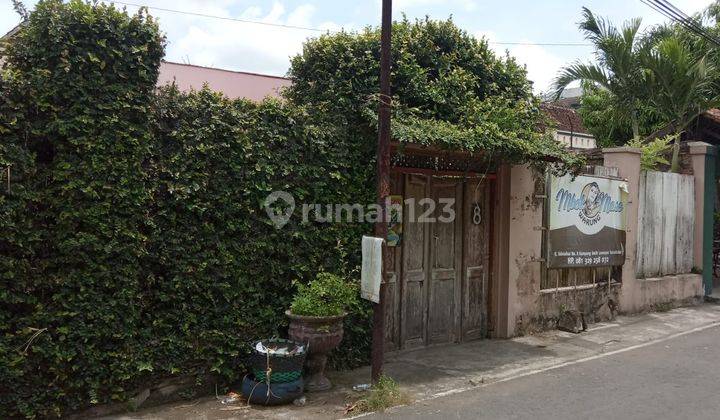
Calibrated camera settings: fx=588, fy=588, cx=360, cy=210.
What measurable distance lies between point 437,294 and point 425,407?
8.37 feet

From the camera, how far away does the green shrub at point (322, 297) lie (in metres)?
5.91

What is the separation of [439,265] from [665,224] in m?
6.07

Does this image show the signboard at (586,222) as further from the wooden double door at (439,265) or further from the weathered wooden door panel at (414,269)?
the weathered wooden door panel at (414,269)

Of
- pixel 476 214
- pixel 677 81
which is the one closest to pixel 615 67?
pixel 677 81

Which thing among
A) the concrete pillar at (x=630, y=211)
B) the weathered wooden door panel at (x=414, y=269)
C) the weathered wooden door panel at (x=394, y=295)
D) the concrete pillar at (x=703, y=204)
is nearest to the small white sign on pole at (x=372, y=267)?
the weathered wooden door panel at (x=394, y=295)

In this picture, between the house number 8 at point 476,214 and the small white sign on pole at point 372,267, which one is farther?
the house number 8 at point 476,214

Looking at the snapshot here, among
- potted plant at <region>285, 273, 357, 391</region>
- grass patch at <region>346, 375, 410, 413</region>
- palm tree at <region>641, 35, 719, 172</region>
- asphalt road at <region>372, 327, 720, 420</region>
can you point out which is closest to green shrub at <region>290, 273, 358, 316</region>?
potted plant at <region>285, 273, 357, 391</region>

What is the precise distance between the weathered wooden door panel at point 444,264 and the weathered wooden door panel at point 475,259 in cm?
14

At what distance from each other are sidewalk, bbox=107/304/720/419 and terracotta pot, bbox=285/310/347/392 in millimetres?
184

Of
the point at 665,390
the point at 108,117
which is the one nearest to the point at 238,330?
the point at 108,117

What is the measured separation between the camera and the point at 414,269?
308 inches

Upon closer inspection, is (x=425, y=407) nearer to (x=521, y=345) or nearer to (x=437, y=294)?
(x=437, y=294)

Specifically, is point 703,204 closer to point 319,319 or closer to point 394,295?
point 394,295

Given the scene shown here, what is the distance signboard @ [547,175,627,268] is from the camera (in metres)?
9.30
